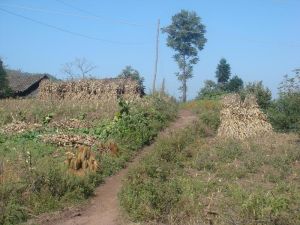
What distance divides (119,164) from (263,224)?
625 cm

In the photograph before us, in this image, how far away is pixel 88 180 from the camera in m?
11.0

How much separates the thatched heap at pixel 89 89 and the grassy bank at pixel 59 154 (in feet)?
14.2

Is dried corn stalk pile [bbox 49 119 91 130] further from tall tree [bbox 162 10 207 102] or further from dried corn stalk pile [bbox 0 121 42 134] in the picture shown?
tall tree [bbox 162 10 207 102]

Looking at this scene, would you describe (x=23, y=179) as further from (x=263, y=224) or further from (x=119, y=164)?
(x=263, y=224)

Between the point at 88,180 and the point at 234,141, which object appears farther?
the point at 234,141

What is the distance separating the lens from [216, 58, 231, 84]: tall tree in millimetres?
42656

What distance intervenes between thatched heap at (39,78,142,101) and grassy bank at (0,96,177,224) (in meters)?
4.33

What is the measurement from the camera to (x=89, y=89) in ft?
97.0

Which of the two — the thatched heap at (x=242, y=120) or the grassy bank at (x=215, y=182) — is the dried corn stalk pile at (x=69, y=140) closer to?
the grassy bank at (x=215, y=182)

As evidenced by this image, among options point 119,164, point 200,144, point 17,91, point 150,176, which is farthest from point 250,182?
point 17,91

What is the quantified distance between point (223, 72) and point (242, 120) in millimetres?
23931

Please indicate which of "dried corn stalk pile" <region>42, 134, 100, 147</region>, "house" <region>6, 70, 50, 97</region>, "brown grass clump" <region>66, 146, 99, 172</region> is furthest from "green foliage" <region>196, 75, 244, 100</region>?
"brown grass clump" <region>66, 146, 99, 172</region>

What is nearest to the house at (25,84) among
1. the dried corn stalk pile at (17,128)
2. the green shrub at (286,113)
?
the dried corn stalk pile at (17,128)

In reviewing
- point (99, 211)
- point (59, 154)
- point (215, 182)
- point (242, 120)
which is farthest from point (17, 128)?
point (215, 182)
